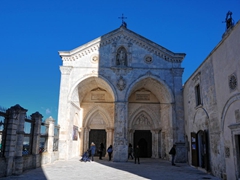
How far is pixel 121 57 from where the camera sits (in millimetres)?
17953

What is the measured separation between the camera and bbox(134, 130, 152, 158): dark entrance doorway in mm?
19828

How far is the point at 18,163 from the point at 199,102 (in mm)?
10218

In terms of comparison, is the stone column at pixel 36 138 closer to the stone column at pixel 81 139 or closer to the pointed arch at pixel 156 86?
the pointed arch at pixel 156 86

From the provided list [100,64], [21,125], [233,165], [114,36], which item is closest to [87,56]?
[100,64]

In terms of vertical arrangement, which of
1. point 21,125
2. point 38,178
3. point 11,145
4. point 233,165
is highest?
point 21,125

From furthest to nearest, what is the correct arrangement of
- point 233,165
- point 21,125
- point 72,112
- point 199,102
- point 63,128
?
point 72,112 → point 63,128 → point 199,102 → point 21,125 → point 233,165

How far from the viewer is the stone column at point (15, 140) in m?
8.98

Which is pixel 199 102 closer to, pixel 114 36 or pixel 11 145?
pixel 114 36

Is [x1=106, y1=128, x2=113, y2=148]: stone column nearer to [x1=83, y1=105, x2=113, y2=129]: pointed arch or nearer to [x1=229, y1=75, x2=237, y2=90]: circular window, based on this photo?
[x1=83, y1=105, x2=113, y2=129]: pointed arch

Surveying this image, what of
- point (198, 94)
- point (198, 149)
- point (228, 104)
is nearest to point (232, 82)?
point (228, 104)

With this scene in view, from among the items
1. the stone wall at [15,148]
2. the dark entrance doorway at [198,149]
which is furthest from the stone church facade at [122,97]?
the stone wall at [15,148]

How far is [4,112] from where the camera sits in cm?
893

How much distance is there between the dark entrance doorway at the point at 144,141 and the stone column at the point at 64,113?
22.2ft

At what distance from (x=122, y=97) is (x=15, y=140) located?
913cm
